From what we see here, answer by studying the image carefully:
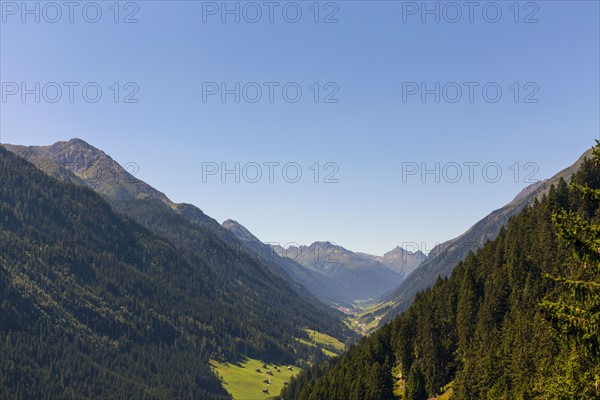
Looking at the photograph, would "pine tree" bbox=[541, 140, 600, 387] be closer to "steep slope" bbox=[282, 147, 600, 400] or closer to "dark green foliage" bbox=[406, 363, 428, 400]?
"steep slope" bbox=[282, 147, 600, 400]

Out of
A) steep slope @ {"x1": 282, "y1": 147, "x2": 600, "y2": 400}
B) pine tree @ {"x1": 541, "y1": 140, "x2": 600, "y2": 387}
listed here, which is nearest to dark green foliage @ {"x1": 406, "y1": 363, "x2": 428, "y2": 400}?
steep slope @ {"x1": 282, "y1": 147, "x2": 600, "y2": 400}

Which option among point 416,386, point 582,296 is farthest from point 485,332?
point 582,296

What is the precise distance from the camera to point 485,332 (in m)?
93.8

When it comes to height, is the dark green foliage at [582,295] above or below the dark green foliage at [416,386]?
above

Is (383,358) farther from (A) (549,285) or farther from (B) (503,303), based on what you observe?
(A) (549,285)

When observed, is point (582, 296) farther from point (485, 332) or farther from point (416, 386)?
point (416, 386)

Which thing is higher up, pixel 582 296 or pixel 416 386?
pixel 582 296

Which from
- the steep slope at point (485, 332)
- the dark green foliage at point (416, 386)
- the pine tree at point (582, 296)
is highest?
the pine tree at point (582, 296)

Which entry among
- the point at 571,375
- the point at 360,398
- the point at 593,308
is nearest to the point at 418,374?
the point at 360,398

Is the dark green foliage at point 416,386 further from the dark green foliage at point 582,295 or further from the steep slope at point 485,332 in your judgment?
the dark green foliage at point 582,295

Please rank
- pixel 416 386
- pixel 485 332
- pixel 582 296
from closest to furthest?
pixel 582 296 < pixel 485 332 < pixel 416 386

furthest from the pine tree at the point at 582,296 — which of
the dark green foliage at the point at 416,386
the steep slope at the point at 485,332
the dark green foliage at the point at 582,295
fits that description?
the dark green foliage at the point at 416,386

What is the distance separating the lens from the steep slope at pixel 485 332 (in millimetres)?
72062

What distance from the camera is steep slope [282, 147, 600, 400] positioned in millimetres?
72062
